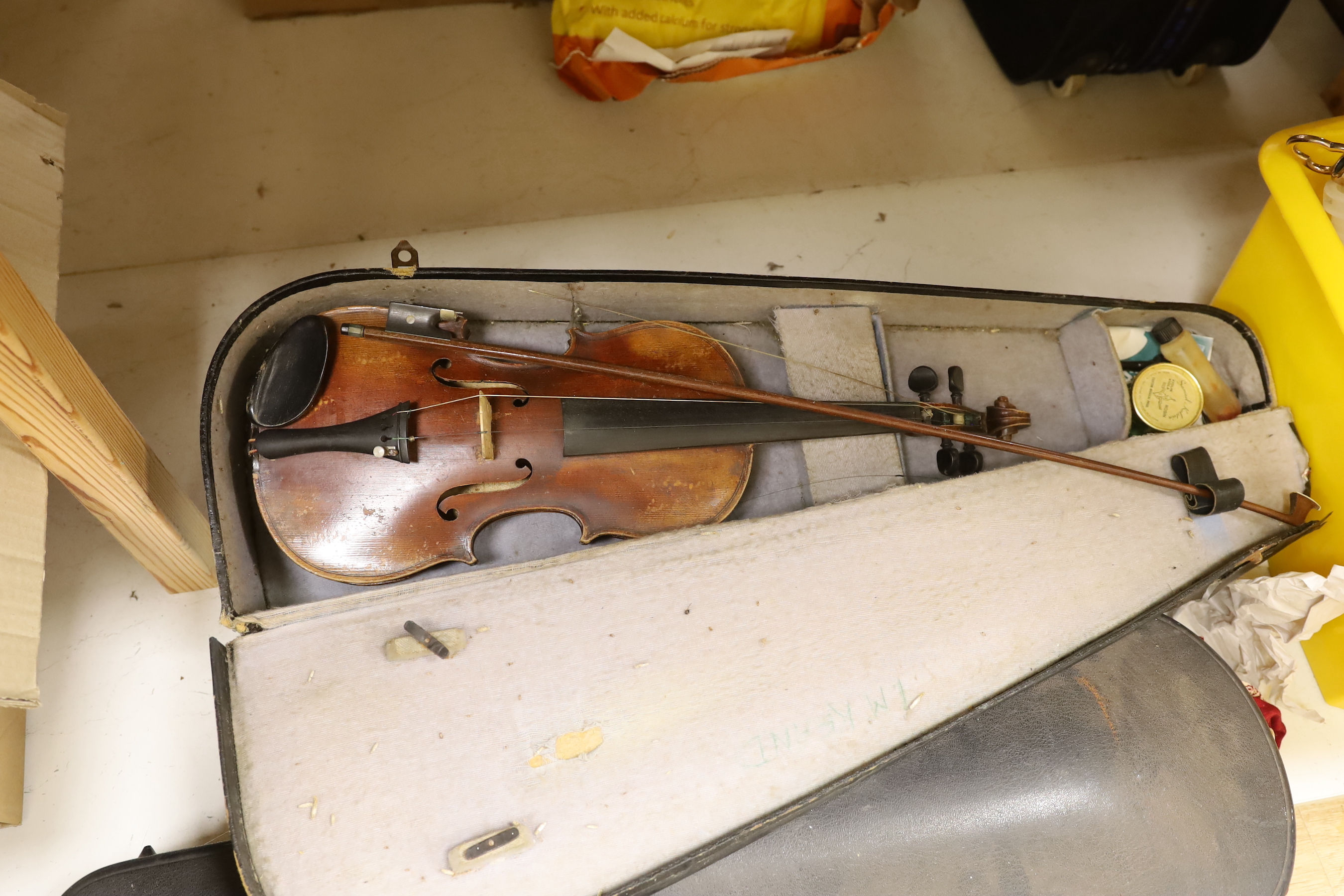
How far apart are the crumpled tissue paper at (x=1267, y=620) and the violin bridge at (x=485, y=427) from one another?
1475 mm

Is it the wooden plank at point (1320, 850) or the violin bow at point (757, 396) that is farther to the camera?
the wooden plank at point (1320, 850)

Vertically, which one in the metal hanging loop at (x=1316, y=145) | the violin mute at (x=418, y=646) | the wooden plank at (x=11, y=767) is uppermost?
the metal hanging loop at (x=1316, y=145)

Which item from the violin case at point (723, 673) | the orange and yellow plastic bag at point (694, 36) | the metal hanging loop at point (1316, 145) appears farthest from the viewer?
the orange and yellow plastic bag at point (694, 36)

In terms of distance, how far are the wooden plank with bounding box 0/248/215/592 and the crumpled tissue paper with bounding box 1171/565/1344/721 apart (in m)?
2.04

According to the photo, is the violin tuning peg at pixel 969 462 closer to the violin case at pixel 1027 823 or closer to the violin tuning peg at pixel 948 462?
the violin tuning peg at pixel 948 462

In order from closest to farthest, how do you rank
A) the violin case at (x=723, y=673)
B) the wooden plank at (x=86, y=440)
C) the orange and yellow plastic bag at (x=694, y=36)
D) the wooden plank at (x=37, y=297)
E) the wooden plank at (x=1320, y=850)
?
the wooden plank at (x=86, y=440), the wooden plank at (x=37, y=297), the violin case at (x=723, y=673), the wooden plank at (x=1320, y=850), the orange and yellow plastic bag at (x=694, y=36)

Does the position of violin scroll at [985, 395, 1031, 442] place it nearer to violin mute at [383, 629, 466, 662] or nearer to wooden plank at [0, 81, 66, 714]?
violin mute at [383, 629, 466, 662]

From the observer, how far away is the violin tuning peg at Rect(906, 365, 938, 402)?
1661 mm

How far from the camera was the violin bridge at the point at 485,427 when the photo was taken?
154 cm

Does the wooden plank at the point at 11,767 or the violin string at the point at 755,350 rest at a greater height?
the violin string at the point at 755,350

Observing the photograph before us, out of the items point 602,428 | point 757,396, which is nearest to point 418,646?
point 602,428

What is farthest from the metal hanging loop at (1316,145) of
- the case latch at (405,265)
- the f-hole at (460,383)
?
the case latch at (405,265)

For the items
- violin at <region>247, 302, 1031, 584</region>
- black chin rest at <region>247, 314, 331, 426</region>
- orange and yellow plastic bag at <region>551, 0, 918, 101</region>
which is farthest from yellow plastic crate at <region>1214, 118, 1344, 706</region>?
black chin rest at <region>247, 314, 331, 426</region>

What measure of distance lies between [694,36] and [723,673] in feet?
5.28
